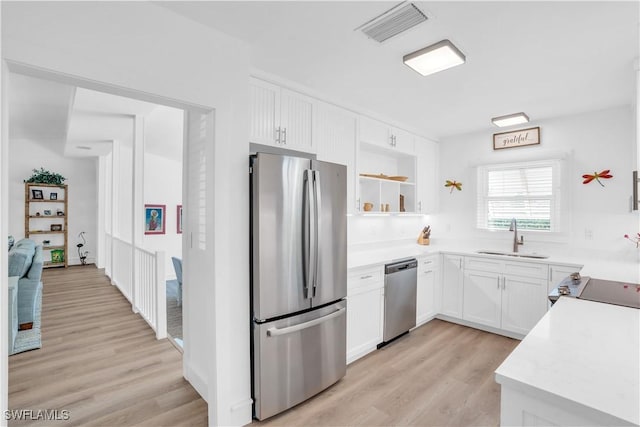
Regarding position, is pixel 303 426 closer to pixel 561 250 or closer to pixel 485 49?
pixel 485 49

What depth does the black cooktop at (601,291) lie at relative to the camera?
1.76 m

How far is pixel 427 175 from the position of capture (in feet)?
15.1

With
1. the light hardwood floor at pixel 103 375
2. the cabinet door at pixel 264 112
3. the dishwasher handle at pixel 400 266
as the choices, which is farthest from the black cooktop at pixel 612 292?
the light hardwood floor at pixel 103 375

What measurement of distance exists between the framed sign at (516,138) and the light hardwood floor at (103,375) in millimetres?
4370

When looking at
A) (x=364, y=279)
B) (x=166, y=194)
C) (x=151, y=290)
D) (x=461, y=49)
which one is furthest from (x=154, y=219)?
(x=461, y=49)

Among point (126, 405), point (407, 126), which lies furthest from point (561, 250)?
point (126, 405)

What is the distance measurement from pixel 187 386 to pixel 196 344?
1.22 feet

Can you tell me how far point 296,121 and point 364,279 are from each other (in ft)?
5.20

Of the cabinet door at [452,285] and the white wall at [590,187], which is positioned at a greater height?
the white wall at [590,187]

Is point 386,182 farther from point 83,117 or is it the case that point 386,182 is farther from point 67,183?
point 67,183

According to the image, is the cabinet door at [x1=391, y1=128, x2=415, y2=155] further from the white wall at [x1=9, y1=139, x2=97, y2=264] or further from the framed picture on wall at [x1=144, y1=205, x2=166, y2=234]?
the white wall at [x1=9, y1=139, x2=97, y2=264]

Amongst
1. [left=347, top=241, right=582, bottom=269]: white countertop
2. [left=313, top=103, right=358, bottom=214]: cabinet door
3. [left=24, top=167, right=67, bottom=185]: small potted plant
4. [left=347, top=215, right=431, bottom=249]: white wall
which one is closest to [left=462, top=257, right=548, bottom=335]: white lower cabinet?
[left=347, top=241, right=582, bottom=269]: white countertop

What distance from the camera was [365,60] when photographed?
94.0 inches

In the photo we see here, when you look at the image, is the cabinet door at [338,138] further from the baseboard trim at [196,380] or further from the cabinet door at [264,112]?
the baseboard trim at [196,380]
